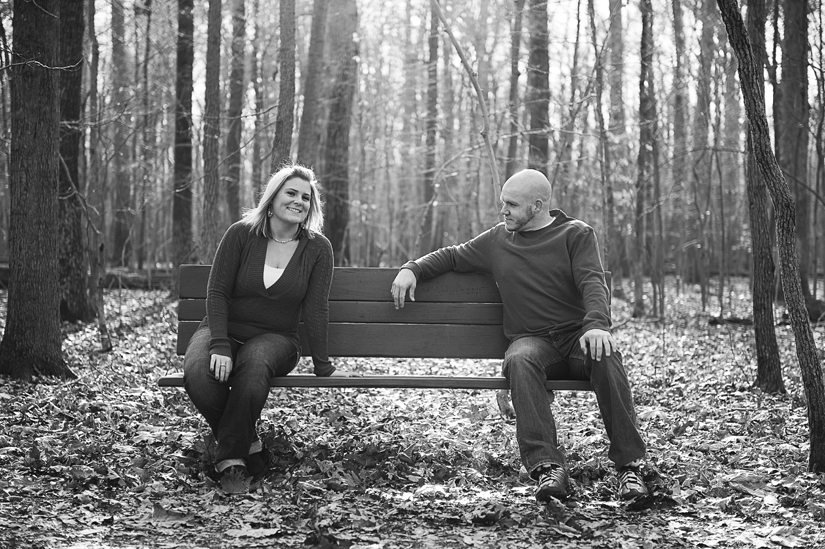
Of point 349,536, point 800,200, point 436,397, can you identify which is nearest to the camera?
point 349,536

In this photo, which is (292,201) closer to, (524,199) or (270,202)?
(270,202)

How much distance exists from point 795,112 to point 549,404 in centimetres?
1061

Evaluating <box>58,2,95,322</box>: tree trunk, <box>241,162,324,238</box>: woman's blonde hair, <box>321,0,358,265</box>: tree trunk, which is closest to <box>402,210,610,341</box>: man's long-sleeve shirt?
<box>241,162,324,238</box>: woman's blonde hair

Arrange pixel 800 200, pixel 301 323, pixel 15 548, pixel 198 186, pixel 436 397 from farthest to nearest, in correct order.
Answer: pixel 198 186
pixel 800 200
pixel 436 397
pixel 301 323
pixel 15 548

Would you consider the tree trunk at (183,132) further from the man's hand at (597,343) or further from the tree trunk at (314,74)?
the man's hand at (597,343)

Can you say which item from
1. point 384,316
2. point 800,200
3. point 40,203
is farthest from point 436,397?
point 800,200

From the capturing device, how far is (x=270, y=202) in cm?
445

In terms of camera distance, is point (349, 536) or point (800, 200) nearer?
point (349, 536)

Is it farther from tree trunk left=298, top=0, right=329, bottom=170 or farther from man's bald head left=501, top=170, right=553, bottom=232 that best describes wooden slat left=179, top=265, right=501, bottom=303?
tree trunk left=298, top=0, right=329, bottom=170

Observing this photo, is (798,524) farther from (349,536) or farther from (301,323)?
(301,323)

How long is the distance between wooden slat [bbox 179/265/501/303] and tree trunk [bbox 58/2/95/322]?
5.29m

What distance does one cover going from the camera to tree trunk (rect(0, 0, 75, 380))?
19.8ft

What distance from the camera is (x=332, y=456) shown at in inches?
172

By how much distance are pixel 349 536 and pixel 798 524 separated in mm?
1877
